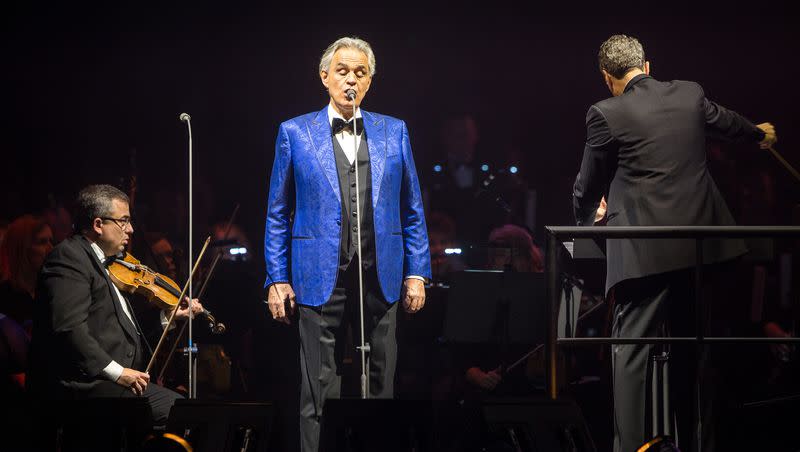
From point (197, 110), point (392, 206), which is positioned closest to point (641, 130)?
point (392, 206)

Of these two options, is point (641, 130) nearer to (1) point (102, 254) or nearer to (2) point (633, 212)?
(2) point (633, 212)

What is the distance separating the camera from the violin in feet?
14.0

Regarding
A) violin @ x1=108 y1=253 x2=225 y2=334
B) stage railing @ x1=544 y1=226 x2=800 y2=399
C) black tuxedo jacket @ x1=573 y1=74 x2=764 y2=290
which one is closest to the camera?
stage railing @ x1=544 y1=226 x2=800 y2=399

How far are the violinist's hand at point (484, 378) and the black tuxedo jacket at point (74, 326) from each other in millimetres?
2178

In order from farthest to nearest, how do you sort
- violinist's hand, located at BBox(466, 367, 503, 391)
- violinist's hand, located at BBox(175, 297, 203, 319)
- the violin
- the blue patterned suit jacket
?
1. violinist's hand, located at BBox(466, 367, 503, 391)
2. violinist's hand, located at BBox(175, 297, 203, 319)
3. the violin
4. the blue patterned suit jacket

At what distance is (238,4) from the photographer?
7.18 metres

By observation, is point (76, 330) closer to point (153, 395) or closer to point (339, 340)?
point (153, 395)

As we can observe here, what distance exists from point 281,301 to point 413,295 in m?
0.50

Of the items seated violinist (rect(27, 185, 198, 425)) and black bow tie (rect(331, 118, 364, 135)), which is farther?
seated violinist (rect(27, 185, 198, 425))

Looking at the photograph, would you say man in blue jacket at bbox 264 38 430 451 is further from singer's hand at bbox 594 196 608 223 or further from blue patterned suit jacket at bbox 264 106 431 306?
singer's hand at bbox 594 196 608 223

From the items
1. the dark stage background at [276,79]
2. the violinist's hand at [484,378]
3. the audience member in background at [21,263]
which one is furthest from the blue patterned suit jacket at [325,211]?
the dark stage background at [276,79]

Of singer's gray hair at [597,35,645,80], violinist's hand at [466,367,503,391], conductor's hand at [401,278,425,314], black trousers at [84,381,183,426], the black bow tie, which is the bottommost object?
violinist's hand at [466,367,503,391]

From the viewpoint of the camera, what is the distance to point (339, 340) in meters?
3.49

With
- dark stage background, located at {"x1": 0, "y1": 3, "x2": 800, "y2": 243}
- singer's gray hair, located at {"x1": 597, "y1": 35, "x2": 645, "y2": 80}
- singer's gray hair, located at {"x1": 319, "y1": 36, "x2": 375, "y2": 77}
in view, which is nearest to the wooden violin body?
singer's gray hair, located at {"x1": 319, "y1": 36, "x2": 375, "y2": 77}
